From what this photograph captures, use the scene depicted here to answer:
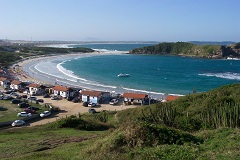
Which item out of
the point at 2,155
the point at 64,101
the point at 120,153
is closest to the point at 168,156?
the point at 120,153

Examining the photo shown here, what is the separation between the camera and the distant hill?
13212 cm

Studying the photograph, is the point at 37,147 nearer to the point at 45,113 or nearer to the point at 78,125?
the point at 78,125

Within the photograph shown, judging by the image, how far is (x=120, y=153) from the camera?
10414 millimetres

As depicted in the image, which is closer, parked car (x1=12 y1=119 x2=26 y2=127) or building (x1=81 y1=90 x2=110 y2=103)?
parked car (x1=12 y1=119 x2=26 y2=127)

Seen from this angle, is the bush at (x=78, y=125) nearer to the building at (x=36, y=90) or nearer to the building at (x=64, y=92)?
the building at (x=64, y=92)

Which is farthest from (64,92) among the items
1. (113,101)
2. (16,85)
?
(16,85)

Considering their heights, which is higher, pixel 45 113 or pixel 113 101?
pixel 45 113

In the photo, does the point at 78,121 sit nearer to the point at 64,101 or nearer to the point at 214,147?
the point at 214,147

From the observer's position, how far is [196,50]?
479 feet

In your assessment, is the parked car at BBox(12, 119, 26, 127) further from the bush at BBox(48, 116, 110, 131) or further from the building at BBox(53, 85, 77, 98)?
the building at BBox(53, 85, 77, 98)

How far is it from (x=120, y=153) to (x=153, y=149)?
126 cm

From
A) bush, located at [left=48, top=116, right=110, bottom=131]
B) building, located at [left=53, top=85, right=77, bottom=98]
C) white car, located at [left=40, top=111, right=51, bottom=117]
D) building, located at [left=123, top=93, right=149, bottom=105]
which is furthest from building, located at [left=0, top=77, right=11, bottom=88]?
bush, located at [left=48, top=116, right=110, bottom=131]

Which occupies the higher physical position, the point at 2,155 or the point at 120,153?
the point at 120,153

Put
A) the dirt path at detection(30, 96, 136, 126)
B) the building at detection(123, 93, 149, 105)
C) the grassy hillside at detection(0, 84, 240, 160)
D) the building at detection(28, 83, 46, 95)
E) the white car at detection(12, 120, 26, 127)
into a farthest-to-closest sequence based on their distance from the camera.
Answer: the building at detection(28, 83, 46, 95) → the building at detection(123, 93, 149, 105) → the dirt path at detection(30, 96, 136, 126) → the white car at detection(12, 120, 26, 127) → the grassy hillside at detection(0, 84, 240, 160)
